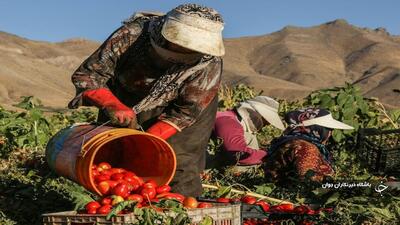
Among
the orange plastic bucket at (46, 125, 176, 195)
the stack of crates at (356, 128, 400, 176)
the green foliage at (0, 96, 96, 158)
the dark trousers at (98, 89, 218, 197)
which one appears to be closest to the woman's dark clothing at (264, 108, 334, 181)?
the stack of crates at (356, 128, 400, 176)

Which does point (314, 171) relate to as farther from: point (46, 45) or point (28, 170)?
point (46, 45)

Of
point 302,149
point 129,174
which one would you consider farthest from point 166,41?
point 302,149

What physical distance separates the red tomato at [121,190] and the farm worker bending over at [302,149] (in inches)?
86.5

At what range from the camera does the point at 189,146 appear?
4.73 metres

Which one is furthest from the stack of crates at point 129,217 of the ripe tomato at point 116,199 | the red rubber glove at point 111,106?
the red rubber glove at point 111,106

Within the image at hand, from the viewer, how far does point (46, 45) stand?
80.9 metres

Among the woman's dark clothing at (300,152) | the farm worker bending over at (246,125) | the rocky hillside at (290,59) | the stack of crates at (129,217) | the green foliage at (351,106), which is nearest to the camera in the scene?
the stack of crates at (129,217)

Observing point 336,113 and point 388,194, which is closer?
point 388,194

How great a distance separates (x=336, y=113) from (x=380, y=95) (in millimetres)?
46098

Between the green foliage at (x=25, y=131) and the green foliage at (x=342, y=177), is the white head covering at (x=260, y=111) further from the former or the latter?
the green foliage at (x=25, y=131)

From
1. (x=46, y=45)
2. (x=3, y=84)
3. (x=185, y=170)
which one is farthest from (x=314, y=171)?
(x=46, y=45)

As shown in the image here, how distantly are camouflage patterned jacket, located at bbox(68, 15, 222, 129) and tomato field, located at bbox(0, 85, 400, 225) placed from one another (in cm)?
66

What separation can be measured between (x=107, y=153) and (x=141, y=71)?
0.56 metres

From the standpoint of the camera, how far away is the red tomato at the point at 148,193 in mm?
3555
